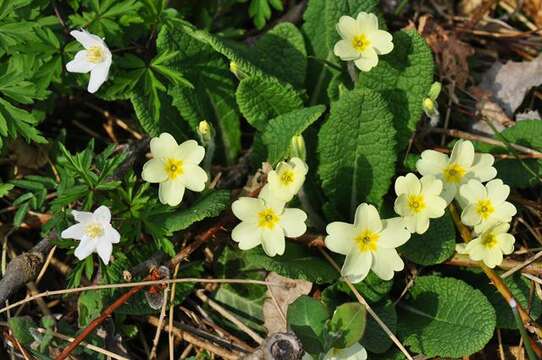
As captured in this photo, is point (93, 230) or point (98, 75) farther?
point (98, 75)

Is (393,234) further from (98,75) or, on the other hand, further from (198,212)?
(98,75)

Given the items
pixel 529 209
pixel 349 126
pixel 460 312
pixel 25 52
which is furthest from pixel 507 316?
pixel 25 52

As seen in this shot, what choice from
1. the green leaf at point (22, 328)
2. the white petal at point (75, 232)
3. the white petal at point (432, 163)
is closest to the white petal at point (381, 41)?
the white petal at point (432, 163)

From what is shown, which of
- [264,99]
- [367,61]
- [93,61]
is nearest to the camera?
[93,61]

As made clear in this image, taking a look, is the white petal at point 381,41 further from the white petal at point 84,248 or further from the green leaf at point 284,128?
the white petal at point 84,248

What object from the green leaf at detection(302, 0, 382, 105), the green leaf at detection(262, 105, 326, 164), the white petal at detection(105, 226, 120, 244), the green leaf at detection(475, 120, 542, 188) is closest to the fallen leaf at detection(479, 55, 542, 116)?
the green leaf at detection(475, 120, 542, 188)

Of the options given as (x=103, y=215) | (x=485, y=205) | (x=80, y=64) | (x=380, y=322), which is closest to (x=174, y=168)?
(x=103, y=215)

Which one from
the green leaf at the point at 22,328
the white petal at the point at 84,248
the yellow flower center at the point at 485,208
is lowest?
the green leaf at the point at 22,328
